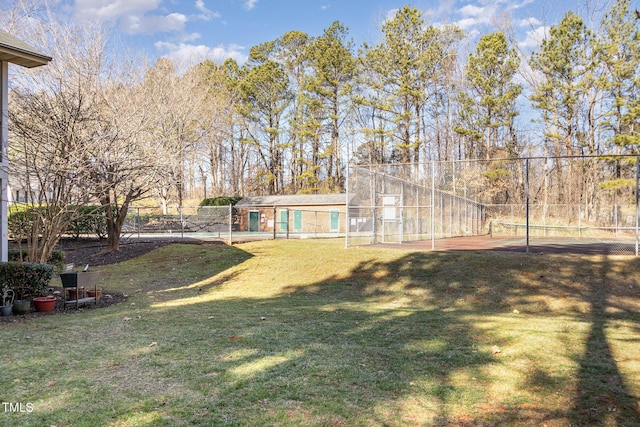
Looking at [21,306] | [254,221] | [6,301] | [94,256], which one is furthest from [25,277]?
[254,221]

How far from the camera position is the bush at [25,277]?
751 centimetres

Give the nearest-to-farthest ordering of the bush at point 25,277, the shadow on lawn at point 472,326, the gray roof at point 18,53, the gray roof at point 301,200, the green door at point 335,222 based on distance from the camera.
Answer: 1. the shadow on lawn at point 472,326
2. the bush at point 25,277
3. the gray roof at point 18,53
4. the green door at point 335,222
5. the gray roof at point 301,200

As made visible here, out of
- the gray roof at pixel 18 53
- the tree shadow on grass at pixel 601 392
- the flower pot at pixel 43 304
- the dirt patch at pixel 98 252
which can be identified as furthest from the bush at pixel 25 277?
the tree shadow on grass at pixel 601 392

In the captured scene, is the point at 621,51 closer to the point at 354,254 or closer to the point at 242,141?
the point at 354,254

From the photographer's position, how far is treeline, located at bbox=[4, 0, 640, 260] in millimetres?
14194

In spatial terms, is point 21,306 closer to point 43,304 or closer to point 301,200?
point 43,304

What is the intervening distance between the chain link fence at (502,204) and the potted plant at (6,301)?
32.3 feet

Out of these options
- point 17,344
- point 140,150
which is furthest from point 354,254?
point 17,344

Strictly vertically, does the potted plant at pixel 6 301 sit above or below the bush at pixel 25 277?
below

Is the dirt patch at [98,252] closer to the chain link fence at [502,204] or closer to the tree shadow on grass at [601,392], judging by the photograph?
the chain link fence at [502,204]

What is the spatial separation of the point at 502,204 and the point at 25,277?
81.5 feet

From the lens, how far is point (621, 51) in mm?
26172

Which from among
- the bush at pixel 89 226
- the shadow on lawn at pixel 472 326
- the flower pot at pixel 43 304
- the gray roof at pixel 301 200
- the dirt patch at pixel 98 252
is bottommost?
the shadow on lawn at pixel 472 326

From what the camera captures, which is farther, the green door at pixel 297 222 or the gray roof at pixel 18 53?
the green door at pixel 297 222
